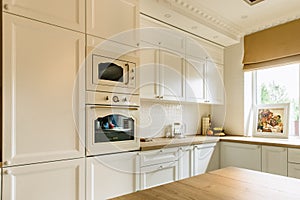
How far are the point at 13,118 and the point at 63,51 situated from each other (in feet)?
1.88

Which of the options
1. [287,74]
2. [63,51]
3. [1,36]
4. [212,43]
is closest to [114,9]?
[63,51]

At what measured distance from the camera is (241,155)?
2893mm

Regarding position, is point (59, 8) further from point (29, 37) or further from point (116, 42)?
point (116, 42)

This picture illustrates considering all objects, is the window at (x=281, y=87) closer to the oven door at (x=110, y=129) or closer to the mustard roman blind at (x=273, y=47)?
the mustard roman blind at (x=273, y=47)

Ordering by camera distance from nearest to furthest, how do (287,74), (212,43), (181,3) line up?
(181,3) < (287,74) < (212,43)

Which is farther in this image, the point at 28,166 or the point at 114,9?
the point at 114,9

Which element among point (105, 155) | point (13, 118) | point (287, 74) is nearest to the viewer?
point (13, 118)

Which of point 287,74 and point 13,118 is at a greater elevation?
point 287,74

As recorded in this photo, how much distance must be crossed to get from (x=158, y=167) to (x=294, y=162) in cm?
151

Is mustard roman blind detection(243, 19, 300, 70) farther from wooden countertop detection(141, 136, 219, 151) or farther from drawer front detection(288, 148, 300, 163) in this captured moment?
wooden countertop detection(141, 136, 219, 151)

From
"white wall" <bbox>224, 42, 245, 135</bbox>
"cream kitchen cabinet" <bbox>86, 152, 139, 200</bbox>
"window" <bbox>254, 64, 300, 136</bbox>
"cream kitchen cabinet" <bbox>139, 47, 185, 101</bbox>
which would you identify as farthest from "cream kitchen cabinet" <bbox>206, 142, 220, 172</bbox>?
"cream kitchen cabinet" <bbox>86, 152, 139, 200</bbox>

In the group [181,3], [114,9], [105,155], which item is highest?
[181,3]

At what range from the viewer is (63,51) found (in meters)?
1.60

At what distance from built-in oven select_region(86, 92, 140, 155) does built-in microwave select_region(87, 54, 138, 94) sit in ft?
0.19
